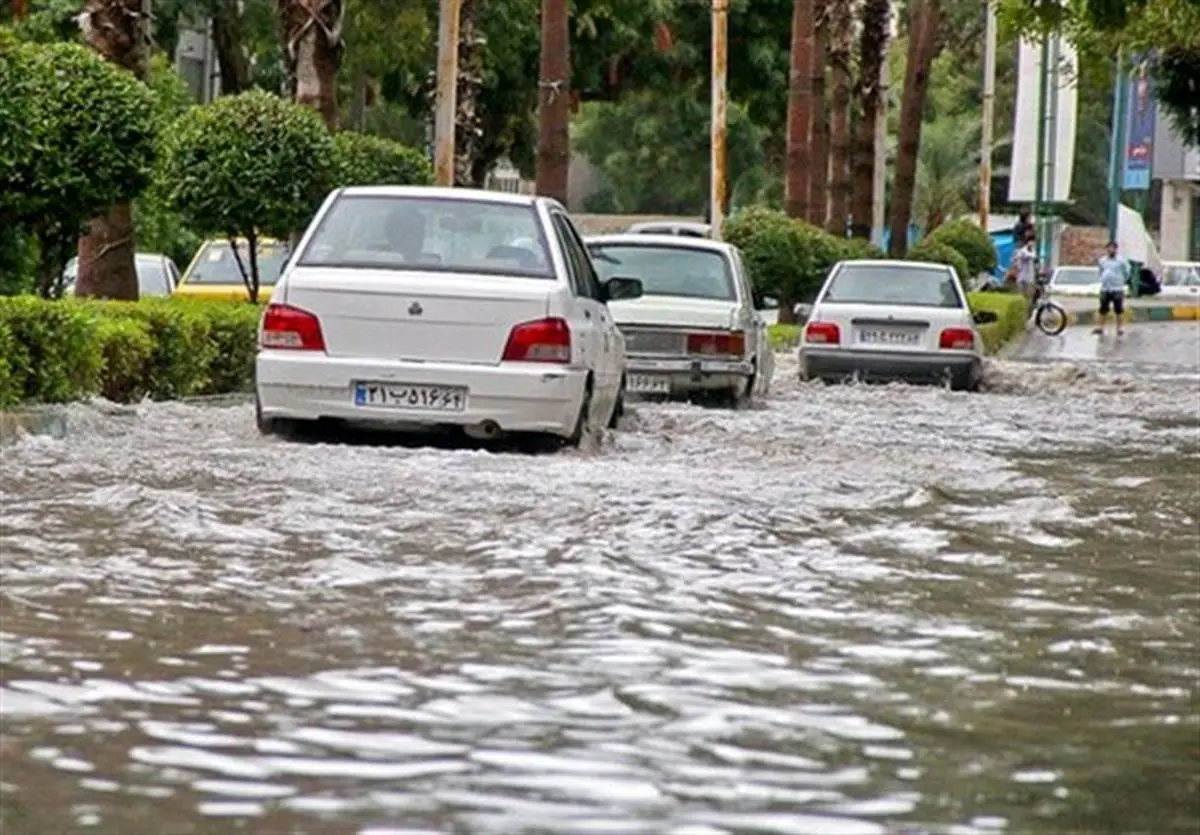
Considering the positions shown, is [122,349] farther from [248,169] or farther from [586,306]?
[248,169]

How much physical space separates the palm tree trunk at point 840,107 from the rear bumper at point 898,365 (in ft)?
68.2

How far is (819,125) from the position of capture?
50.8 meters

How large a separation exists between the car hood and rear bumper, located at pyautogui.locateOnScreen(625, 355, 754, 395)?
0.92 ft

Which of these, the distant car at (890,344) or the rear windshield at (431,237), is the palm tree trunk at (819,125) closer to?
the distant car at (890,344)

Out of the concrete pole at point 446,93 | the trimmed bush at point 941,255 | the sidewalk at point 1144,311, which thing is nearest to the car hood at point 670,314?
the concrete pole at point 446,93

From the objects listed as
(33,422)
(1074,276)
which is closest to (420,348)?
(33,422)

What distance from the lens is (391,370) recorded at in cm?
1459

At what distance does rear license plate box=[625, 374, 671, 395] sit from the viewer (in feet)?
70.6

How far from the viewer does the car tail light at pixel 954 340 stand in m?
26.8

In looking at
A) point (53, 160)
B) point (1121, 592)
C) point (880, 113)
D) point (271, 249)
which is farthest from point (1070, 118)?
point (1121, 592)

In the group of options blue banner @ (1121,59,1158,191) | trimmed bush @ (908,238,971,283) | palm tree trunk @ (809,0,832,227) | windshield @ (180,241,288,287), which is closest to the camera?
windshield @ (180,241,288,287)

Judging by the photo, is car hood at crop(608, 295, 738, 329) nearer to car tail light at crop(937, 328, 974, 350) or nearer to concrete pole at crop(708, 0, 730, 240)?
car tail light at crop(937, 328, 974, 350)

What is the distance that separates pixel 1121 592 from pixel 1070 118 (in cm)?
6357

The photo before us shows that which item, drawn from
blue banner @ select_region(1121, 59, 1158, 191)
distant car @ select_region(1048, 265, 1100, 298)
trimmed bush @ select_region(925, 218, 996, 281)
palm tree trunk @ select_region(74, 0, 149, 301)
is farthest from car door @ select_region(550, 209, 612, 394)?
blue banner @ select_region(1121, 59, 1158, 191)
